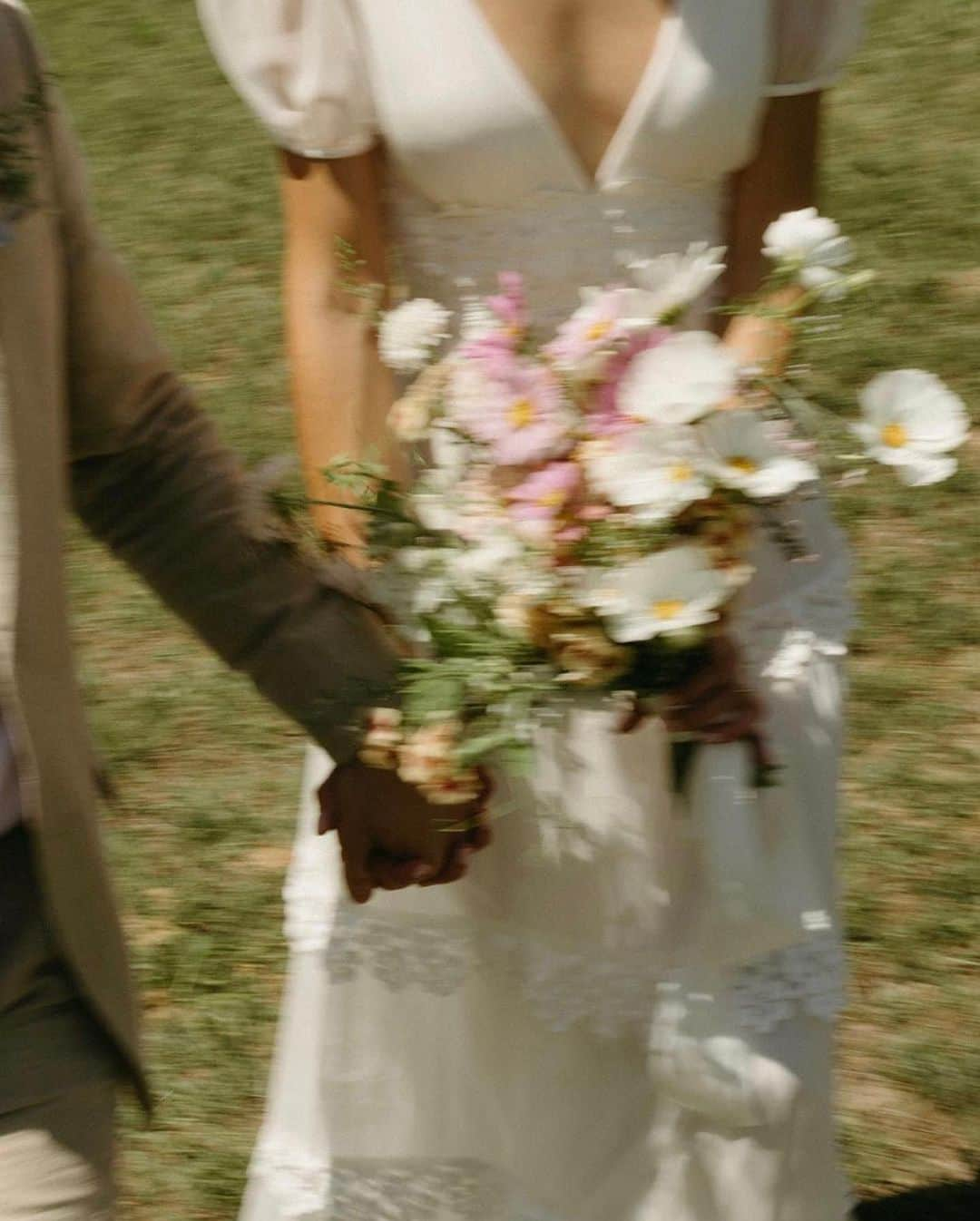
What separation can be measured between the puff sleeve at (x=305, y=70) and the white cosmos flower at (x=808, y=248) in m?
0.58

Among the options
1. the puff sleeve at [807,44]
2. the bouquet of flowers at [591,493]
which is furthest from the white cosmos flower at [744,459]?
the puff sleeve at [807,44]

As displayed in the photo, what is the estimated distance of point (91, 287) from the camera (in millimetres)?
1934

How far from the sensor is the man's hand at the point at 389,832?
2.13 m

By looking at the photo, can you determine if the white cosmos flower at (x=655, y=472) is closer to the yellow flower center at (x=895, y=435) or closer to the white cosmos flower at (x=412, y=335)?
the yellow flower center at (x=895, y=435)

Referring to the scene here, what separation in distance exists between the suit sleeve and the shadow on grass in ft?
4.83

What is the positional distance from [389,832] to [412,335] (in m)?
0.55

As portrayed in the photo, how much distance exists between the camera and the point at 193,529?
2.07 m

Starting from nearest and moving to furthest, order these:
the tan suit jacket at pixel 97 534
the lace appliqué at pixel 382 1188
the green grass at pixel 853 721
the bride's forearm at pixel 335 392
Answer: the tan suit jacket at pixel 97 534
the bride's forearm at pixel 335 392
the lace appliqué at pixel 382 1188
the green grass at pixel 853 721

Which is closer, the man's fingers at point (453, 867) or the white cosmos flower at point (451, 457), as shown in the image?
the white cosmos flower at point (451, 457)

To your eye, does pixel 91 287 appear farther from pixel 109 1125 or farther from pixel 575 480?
pixel 109 1125

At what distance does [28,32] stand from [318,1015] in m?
1.27

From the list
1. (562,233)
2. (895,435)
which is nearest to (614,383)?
(895,435)

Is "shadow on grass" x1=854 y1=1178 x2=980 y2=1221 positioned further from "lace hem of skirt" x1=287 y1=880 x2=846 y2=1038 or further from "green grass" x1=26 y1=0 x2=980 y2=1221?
"lace hem of skirt" x1=287 y1=880 x2=846 y2=1038

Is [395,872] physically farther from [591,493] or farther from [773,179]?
[773,179]
